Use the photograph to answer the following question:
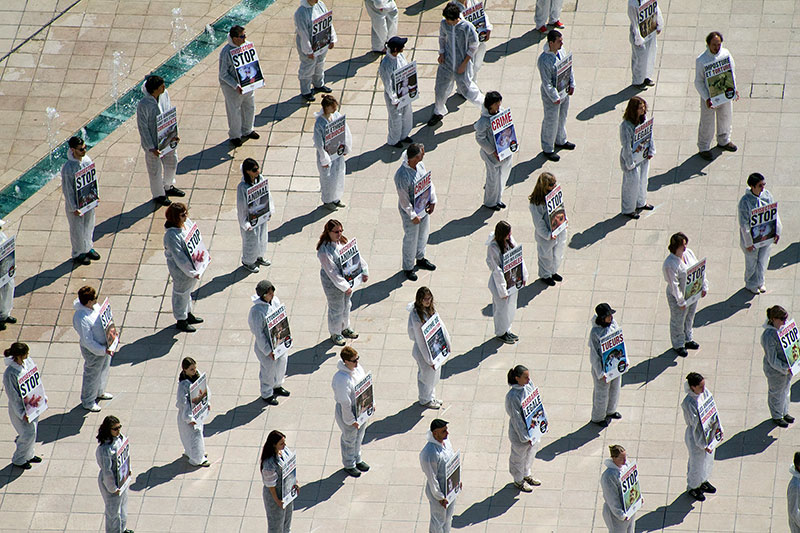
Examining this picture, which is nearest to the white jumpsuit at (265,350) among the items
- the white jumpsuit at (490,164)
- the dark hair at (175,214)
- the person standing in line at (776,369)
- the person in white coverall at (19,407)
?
the dark hair at (175,214)

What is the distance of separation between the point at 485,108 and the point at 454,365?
375 centimetres

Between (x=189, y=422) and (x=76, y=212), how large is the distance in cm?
438

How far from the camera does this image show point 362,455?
21.7 metres

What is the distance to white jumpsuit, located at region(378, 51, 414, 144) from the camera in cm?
2544

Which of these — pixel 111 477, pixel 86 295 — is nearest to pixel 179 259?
pixel 86 295

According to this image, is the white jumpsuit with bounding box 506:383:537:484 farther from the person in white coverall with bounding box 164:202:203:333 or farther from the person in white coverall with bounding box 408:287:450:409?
the person in white coverall with bounding box 164:202:203:333

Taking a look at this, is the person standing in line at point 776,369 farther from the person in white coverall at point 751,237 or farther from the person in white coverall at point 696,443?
the person in white coverall at point 751,237

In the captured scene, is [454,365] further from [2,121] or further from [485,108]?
[2,121]

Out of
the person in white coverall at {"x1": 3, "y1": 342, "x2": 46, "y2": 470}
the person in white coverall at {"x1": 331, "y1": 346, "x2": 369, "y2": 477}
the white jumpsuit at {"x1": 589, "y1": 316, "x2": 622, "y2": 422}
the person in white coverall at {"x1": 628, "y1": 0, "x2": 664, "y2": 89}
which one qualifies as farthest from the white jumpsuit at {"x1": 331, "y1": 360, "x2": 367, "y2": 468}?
the person in white coverall at {"x1": 628, "y1": 0, "x2": 664, "y2": 89}

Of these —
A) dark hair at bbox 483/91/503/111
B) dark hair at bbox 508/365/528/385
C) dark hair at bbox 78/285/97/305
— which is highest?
dark hair at bbox 483/91/503/111

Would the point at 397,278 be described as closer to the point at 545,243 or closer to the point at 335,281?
the point at 335,281

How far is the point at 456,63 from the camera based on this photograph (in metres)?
26.2

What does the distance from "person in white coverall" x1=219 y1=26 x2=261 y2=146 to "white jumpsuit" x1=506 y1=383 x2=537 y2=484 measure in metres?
7.33

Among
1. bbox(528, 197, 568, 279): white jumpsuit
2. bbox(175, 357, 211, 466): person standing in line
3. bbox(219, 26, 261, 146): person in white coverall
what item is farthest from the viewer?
bbox(219, 26, 261, 146): person in white coverall
